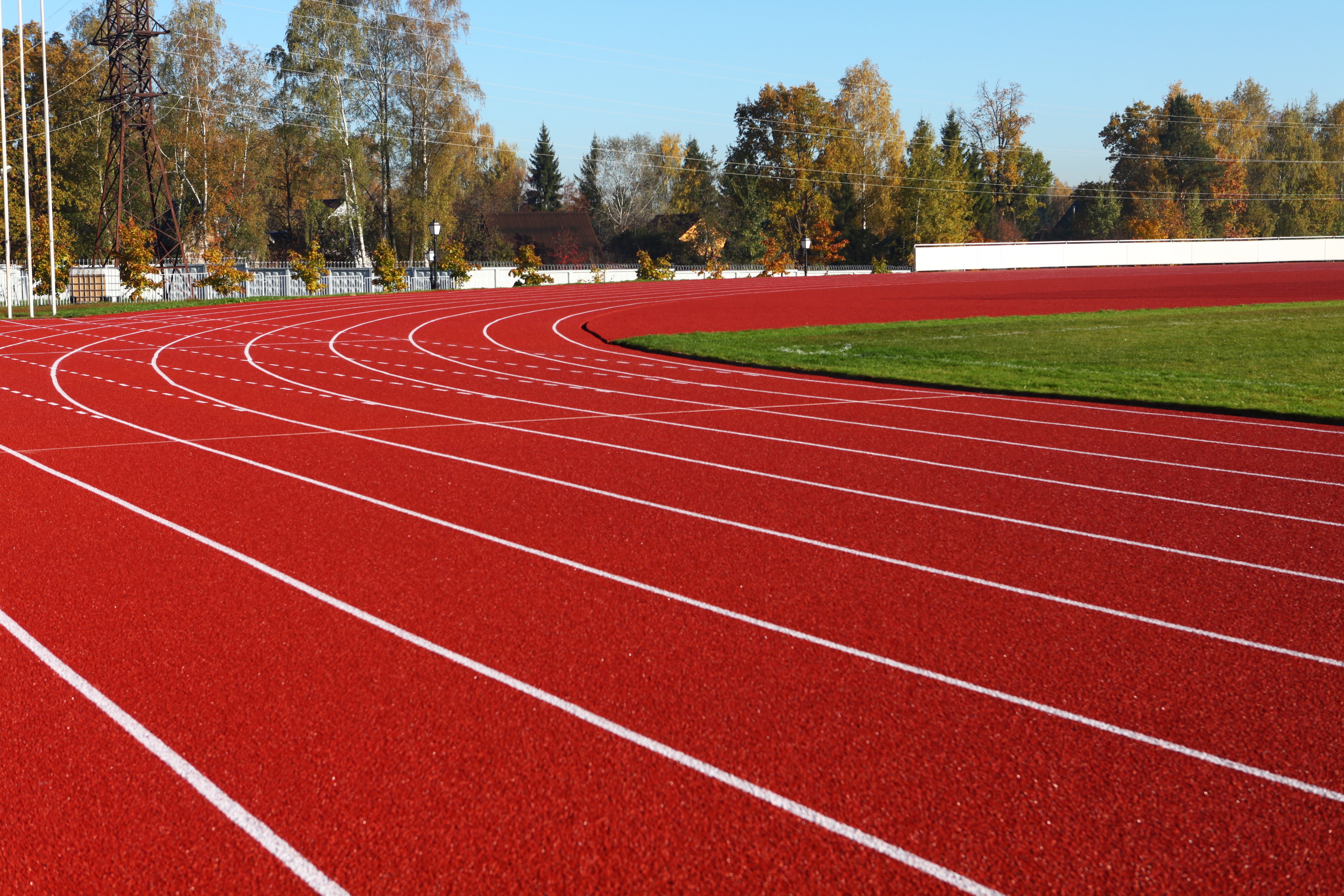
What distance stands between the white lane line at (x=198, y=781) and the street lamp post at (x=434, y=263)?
1498 inches

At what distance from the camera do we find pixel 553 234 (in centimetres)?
6781

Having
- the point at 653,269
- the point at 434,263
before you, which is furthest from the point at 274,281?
the point at 653,269

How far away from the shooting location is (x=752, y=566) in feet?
20.0

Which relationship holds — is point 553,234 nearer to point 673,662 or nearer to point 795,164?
point 795,164

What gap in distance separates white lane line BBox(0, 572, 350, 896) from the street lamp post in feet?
125

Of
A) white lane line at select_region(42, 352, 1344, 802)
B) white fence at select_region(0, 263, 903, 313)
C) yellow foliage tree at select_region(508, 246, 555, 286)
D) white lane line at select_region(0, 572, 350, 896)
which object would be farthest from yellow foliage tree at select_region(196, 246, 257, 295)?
white lane line at select_region(0, 572, 350, 896)

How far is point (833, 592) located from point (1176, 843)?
252 centimetres

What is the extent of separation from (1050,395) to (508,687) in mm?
10489

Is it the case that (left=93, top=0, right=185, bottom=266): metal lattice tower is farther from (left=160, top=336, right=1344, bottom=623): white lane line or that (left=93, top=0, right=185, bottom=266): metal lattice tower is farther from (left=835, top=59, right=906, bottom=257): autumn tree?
(left=835, top=59, right=906, bottom=257): autumn tree

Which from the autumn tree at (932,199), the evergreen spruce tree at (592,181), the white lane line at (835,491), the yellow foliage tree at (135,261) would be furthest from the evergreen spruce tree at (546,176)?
the white lane line at (835,491)

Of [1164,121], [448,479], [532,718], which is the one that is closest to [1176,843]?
[532,718]

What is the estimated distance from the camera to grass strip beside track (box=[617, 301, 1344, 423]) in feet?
43.3

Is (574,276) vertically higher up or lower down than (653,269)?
lower down

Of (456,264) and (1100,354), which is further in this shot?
(456,264)
